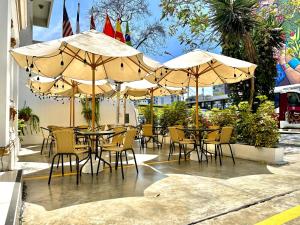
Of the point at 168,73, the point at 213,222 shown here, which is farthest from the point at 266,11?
the point at 213,222

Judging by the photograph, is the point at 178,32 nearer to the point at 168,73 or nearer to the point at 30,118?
the point at 168,73

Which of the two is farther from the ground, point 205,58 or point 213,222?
point 205,58

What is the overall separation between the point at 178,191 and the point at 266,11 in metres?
9.98

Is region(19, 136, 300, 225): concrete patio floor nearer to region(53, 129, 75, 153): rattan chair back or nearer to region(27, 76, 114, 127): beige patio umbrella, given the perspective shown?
region(53, 129, 75, 153): rattan chair back

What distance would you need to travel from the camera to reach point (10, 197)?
3469mm

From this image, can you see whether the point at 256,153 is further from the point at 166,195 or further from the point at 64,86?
the point at 64,86

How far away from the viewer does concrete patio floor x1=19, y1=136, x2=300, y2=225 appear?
335 cm

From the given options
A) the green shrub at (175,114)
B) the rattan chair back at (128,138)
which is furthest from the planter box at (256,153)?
the green shrub at (175,114)

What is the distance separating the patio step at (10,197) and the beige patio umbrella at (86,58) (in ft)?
6.29

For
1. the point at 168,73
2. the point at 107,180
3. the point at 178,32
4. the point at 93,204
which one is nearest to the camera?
the point at 93,204

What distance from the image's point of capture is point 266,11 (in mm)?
11672

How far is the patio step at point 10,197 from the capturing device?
2827 mm

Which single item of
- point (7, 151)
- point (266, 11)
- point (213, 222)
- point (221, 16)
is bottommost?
point (213, 222)

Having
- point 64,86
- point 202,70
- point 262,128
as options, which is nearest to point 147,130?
point 202,70
